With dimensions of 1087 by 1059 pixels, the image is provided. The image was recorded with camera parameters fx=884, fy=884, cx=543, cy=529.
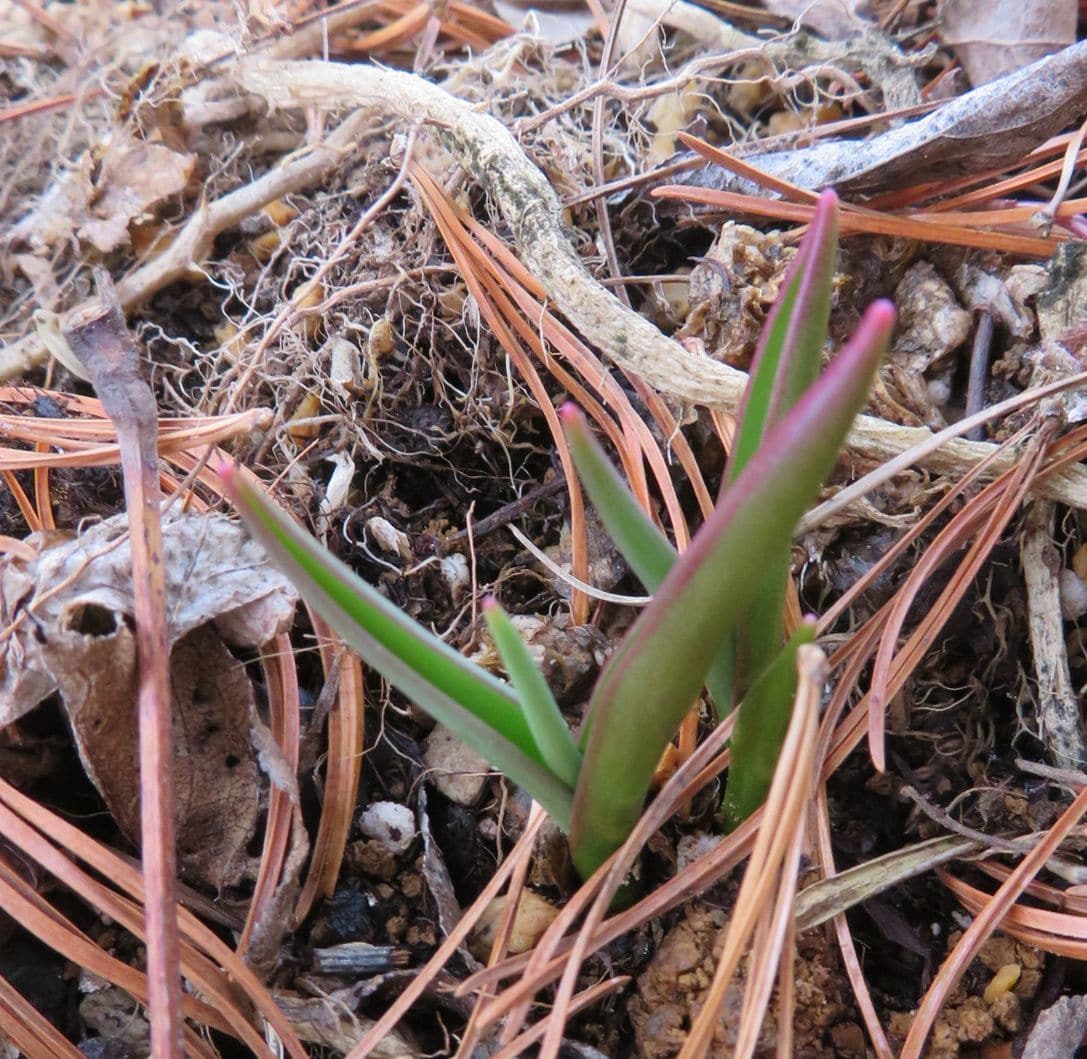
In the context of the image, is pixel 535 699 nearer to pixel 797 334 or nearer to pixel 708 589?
pixel 708 589

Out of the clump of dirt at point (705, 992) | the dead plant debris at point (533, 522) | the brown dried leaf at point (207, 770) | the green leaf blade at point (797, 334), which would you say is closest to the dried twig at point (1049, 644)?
the dead plant debris at point (533, 522)

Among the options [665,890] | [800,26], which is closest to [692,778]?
[665,890]

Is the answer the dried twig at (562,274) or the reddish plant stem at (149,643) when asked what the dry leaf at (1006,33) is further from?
the reddish plant stem at (149,643)

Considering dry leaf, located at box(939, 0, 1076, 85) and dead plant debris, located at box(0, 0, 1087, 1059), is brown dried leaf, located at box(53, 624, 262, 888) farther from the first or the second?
dry leaf, located at box(939, 0, 1076, 85)

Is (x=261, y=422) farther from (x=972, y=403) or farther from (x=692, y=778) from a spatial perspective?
(x=972, y=403)

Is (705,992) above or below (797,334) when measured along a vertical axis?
below

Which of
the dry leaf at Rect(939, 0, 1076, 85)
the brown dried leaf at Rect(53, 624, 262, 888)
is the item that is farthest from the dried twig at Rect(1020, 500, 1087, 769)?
the brown dried leaf at Rect(53, 624, 262, 888)

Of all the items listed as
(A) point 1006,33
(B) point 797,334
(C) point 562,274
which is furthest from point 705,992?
(A) point 1006,33
